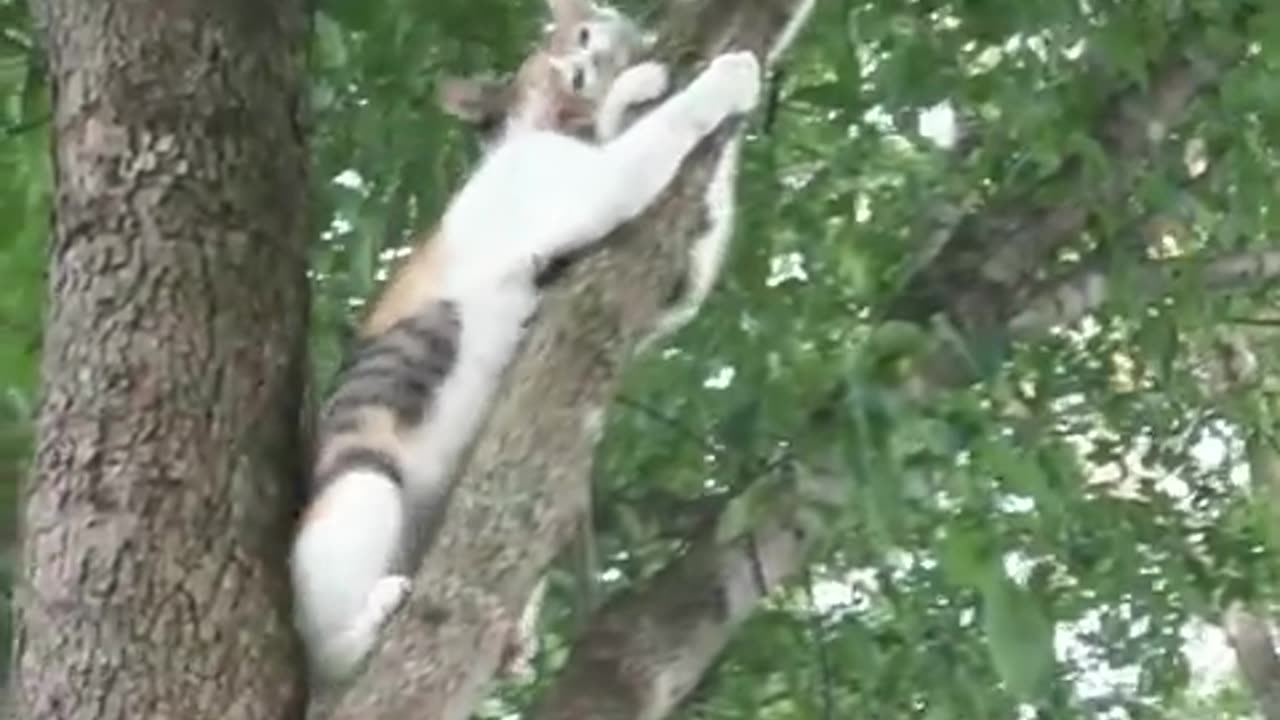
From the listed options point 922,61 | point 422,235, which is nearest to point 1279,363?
point 922,61

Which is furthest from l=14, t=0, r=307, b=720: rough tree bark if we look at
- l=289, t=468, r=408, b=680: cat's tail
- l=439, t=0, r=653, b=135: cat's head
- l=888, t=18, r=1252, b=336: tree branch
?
l=888, t=18, r=1252, b=336: tree branch

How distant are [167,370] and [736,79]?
0.49 m

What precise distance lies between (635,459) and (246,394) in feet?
3.05

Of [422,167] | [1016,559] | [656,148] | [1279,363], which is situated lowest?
[1016,559]

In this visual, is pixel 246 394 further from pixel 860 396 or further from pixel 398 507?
pixel 860 396

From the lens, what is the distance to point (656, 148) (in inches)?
79.7

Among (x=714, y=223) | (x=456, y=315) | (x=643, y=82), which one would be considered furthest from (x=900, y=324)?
(x=456, y=315)

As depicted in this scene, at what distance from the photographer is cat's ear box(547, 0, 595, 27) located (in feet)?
7.22

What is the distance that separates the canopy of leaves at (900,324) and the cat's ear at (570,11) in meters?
0.05

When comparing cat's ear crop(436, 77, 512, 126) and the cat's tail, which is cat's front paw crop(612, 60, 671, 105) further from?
the cat's tail

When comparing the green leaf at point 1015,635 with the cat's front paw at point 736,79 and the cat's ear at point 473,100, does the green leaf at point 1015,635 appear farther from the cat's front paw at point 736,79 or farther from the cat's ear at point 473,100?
the cat's ear at point 473,100

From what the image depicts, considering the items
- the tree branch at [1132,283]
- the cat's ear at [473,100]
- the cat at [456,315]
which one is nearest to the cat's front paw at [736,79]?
the cat at [456,315]

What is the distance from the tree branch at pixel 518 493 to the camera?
1506mm

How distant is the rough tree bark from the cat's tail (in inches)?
0.9
